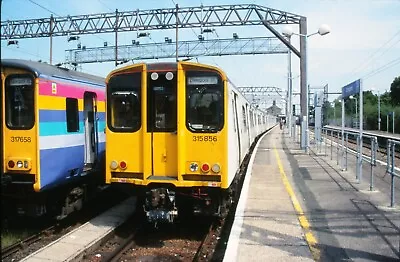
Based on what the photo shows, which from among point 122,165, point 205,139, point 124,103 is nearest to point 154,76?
point 124,103

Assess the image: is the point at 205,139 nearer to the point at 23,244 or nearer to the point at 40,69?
the point at 40,69

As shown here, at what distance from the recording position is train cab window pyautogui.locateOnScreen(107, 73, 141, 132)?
25.6 feet

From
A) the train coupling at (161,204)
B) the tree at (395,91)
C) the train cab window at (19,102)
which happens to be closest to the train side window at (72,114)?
the train cab window at (19,102)

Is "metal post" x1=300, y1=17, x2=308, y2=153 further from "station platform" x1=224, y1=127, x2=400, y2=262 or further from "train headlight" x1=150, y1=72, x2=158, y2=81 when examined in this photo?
"train headlight" x1=150, y1=72, x2=158, y2=81

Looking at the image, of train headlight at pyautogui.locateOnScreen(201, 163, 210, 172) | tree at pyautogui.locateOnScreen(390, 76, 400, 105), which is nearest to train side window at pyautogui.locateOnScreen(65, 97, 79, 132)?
train headlight at pyautogui.locateOnScreen(201, 163, 210, 172)

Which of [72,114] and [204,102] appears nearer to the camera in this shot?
[204,102]

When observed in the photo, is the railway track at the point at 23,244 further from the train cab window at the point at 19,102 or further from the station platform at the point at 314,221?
the station platform at the point at 314,221

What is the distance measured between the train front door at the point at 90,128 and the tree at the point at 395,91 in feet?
212

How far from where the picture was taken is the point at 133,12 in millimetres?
25891

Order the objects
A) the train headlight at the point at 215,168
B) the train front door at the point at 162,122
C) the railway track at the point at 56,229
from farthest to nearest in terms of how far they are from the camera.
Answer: the train front door at the point at 162,122, the train headlight at the point at 215,168, the railway track at the point at 56,229

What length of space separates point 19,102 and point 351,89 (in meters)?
8.37

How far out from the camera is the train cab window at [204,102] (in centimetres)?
753

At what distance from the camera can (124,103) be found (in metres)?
7.91

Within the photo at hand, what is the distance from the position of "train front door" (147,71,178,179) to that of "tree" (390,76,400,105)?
65.6 metres
